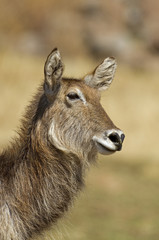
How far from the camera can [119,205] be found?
1766 centimetres

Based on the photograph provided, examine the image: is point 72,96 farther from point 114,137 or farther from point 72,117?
point 114,137

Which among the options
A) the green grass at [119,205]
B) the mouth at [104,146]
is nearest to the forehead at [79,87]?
the mouth at [104,146]

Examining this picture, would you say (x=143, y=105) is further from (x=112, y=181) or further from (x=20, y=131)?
(x=20, y=131)

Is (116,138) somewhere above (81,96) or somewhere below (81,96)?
below

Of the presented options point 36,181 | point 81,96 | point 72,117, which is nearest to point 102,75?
point 81,96

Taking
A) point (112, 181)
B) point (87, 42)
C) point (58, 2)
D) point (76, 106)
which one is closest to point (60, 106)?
point (76, 106)

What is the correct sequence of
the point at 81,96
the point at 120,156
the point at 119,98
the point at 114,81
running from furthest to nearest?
the point at 114,81, the point at 119,98, the point at 120,156, the point at 81,96

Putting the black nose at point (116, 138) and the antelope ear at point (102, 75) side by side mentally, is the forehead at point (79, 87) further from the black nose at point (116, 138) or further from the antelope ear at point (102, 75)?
the black nose at point (116, 138)

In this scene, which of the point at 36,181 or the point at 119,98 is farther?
the point at 119,98

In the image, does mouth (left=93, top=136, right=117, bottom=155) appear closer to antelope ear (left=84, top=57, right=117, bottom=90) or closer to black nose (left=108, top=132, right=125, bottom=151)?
black nose (left=108, top=132, right=125, bottom=151)

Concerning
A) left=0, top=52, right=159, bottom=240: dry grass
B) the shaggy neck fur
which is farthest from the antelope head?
left=0, top=52, right=159, bottom=240: dry grass

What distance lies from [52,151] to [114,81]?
22758mm

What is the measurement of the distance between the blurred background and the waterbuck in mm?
5621

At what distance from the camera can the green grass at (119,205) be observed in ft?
46.6
